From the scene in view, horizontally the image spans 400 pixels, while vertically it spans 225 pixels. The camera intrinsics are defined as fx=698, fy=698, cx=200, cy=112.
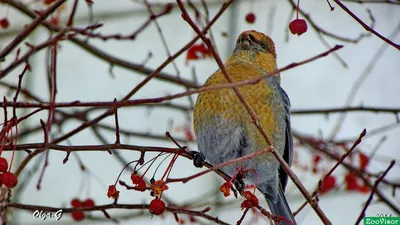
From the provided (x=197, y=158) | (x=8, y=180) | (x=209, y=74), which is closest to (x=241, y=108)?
(x=197, y=158)

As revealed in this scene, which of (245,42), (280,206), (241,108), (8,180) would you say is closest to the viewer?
(8,180)

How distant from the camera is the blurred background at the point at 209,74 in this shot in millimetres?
3205

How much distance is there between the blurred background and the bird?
12.3 inches

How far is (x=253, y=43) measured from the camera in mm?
2359

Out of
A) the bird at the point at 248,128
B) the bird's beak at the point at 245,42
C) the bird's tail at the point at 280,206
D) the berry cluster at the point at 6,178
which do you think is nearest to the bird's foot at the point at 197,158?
the bird at the point at 248,128

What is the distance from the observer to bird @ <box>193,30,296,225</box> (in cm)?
207

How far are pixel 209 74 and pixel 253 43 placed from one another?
55.5 inches

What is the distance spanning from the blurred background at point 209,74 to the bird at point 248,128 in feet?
1.02

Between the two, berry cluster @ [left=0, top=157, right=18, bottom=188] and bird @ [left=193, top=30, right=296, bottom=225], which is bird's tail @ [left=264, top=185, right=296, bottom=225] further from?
berry cluster @ [left=0, top=157, right=18, bottom=188]

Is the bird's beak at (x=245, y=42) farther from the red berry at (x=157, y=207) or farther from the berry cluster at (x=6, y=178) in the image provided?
the berry cluster at (x=6, y=178)

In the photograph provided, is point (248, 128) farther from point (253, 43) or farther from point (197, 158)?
point (253, 43)

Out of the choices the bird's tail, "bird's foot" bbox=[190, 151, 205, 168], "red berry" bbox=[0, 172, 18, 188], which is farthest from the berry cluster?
the bird's tail

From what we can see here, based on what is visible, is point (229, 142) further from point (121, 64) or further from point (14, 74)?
point (14, 74)

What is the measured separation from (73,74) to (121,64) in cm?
213
